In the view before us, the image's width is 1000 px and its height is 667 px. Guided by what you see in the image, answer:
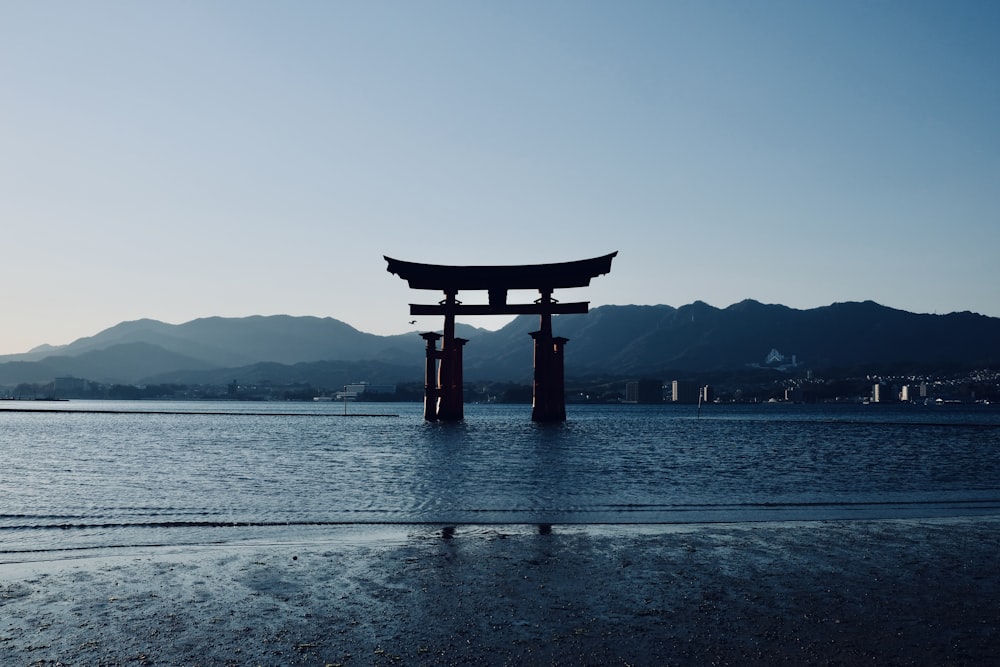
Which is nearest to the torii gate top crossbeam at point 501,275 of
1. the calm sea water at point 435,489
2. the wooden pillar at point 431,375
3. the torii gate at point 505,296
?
the torii gate at point 505,296

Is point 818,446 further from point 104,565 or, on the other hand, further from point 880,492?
point 104,565

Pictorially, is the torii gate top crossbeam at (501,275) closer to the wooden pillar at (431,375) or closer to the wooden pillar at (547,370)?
the wooden pillar at (547,370)

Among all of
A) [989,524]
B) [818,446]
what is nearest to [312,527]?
[989,524]

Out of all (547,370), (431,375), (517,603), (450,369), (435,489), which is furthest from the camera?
(431,375)

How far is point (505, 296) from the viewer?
60312 millimetres

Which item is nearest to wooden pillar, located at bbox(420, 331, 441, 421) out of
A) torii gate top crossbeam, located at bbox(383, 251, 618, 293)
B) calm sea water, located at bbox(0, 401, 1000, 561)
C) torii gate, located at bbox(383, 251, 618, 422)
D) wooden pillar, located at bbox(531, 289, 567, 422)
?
torii gate, located at bbox(383, 251, 618, 422)

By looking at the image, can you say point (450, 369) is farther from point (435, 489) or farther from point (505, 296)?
point (435, 489)

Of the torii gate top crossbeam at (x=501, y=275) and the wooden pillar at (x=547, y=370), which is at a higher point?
the torii gate top crossbeam at (x=501, y=275)

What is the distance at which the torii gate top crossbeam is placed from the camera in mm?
57281

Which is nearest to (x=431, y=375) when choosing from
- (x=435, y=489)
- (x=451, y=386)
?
(x=451, y=386)

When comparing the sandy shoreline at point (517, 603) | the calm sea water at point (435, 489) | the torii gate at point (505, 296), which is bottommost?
the calm sea water at point (435, 489)

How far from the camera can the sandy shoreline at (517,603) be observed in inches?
265

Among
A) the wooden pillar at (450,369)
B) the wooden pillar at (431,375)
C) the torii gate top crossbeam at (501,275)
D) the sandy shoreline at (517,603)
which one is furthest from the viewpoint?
the wooden pillar at (431,375)

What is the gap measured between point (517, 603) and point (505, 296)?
171ft
